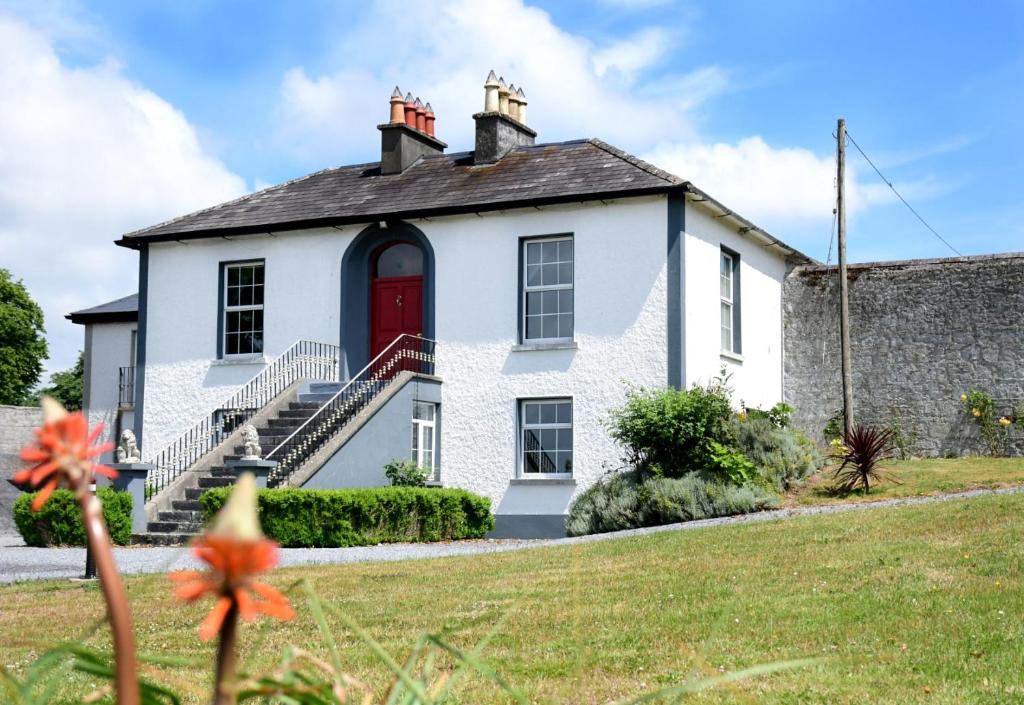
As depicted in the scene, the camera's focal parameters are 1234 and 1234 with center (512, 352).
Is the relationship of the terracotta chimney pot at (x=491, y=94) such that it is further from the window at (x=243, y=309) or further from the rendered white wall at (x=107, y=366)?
the rendered white wall at (x=107, y=366)

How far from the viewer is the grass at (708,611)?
676 centimetres

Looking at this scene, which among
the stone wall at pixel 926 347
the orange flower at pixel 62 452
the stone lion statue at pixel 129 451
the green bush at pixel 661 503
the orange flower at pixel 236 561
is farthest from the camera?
the stone wall at pixel 926 347

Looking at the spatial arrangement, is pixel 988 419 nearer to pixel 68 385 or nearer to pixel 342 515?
pixel 342 515

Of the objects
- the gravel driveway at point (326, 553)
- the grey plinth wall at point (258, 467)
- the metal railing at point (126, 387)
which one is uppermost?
the metal railing at point (126, 387)

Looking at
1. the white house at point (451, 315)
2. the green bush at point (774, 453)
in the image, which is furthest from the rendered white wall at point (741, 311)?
the green bush at point (774, 453)

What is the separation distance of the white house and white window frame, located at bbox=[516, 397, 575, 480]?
3 cm

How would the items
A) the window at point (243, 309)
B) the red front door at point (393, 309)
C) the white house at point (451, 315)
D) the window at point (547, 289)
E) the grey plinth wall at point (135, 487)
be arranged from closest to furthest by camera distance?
the grey plinth wall at point (135, 487) < the white house at point (451, 315) < the window at point (547, 289) < the red front door at point (393, 309) < the window at point (243, 309)

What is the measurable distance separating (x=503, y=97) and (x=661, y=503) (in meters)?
10.1

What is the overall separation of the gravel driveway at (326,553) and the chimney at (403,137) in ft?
31.3

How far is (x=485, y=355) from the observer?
22.5 m

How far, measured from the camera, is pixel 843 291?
24312mm

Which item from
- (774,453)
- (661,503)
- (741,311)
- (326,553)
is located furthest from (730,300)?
(326,553)

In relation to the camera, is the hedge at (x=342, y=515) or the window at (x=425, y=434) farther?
the window at (x=425, y=434)

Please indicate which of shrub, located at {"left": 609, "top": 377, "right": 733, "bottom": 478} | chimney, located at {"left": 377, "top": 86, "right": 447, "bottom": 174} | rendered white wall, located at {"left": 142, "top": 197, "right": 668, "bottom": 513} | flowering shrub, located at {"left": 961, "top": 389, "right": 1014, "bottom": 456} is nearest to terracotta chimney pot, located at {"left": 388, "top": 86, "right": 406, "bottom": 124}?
chimney, located at {"left": 377, "top": 86, "right": 447, "bottom": 174}
